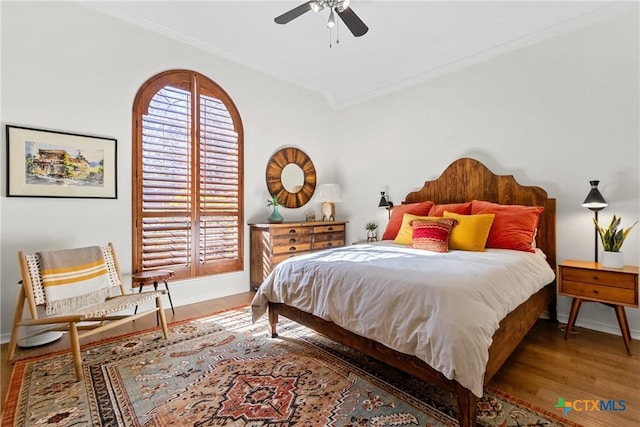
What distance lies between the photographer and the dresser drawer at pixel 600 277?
86.1 inches

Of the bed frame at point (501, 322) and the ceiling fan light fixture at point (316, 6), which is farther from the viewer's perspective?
the ceiling fan light fixture at point (316, 6)

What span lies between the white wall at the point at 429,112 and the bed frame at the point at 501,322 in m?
0.13

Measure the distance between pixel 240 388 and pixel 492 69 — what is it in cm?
386

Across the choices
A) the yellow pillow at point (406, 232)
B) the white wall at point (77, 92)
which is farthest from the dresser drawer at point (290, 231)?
the yellow pillow at point (406, 232)

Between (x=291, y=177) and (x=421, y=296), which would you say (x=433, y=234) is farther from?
(x=291, y=177)

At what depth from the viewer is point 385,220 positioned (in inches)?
171

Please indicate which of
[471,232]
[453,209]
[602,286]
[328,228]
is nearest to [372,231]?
[328,228]

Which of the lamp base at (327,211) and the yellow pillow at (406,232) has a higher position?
the lamp base at (327,211)

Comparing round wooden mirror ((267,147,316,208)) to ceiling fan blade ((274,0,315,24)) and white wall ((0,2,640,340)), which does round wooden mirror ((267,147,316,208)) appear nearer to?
white wall ((0,2,640,340))

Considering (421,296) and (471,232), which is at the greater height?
(471,232)

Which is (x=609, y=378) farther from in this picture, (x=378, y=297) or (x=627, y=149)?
(x=627, y=149)

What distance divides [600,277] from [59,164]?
4501 millimetres

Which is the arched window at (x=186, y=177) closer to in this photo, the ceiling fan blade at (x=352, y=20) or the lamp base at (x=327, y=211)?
the lamp base at (x=327, y=211)

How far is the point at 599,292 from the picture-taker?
2.31 meters
